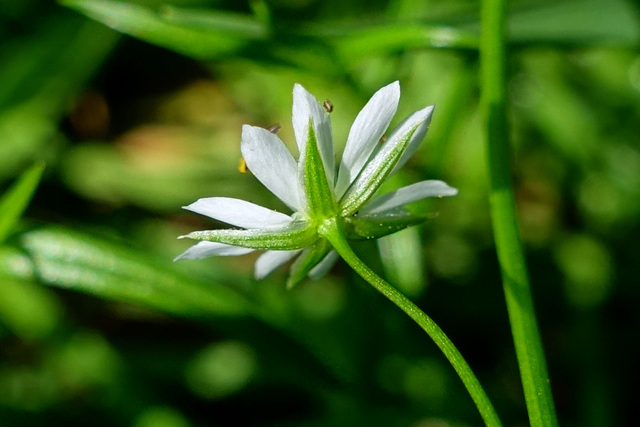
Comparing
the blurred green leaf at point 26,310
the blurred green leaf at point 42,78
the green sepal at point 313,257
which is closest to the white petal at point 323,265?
the green sepal at point 313,257

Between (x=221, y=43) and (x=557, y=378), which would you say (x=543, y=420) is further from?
(x=557, y=378)

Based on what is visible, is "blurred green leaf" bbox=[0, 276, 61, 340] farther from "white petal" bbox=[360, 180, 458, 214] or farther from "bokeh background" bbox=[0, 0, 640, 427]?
"white petal" bbox=[360, 180, 458, 214]

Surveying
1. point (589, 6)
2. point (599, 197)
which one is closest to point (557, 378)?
point (599, 197)

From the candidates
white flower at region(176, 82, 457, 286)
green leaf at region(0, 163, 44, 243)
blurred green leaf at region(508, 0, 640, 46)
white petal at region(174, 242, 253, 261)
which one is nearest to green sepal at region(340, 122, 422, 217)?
white flower at region(176, 82, 457, 286)

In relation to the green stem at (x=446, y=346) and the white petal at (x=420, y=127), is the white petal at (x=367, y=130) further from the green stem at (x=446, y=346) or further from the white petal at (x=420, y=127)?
Result: the green stem at (x=446, y=346)

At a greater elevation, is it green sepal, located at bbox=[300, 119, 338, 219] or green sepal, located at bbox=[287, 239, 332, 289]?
green sepal, located at bbox=[300, 119, 338, 219]

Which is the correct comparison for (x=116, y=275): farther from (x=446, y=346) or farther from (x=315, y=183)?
(x=446, y=346)
